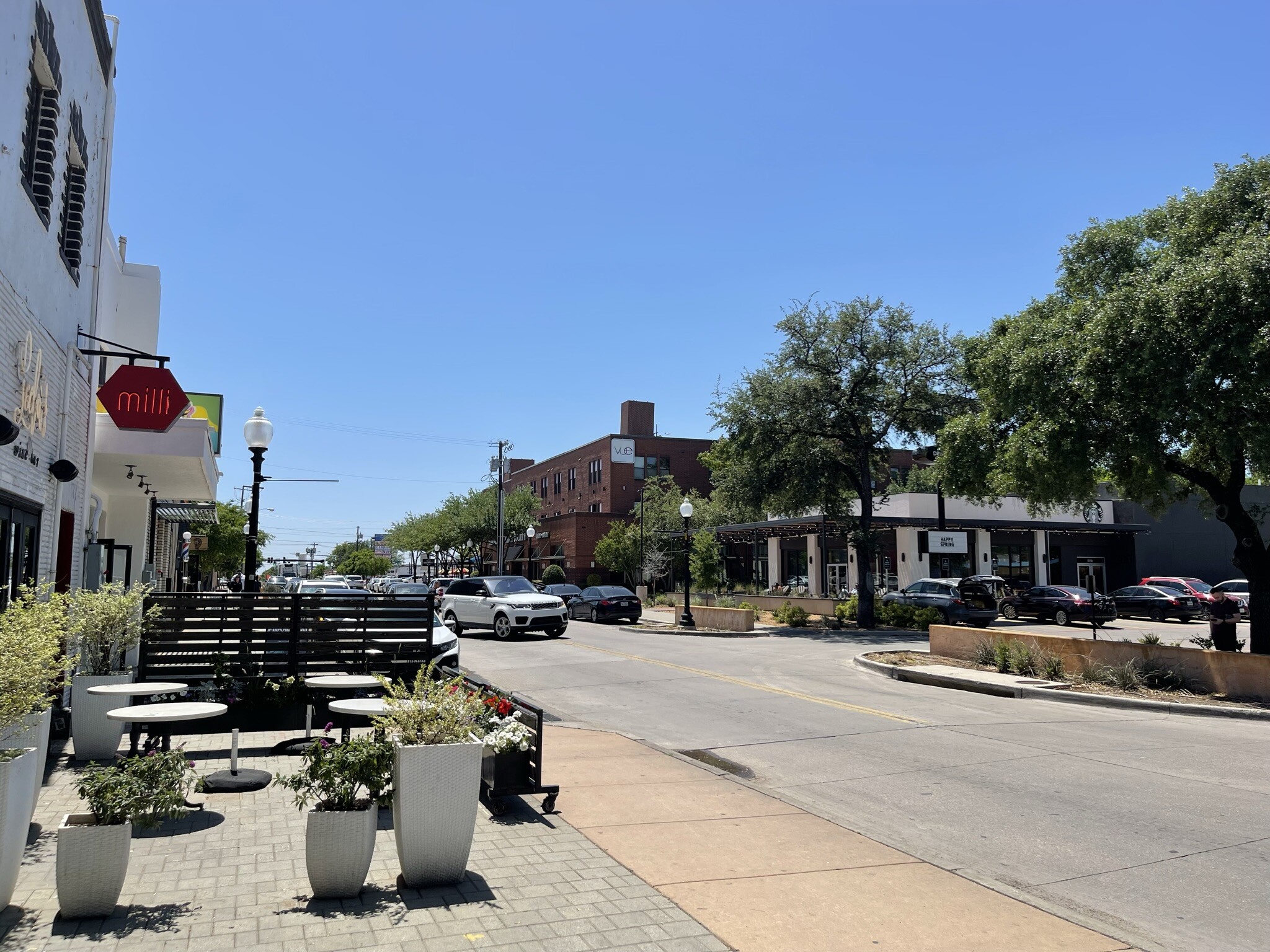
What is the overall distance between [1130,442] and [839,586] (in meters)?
31.5

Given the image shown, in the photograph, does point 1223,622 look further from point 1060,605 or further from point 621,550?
point 621,550

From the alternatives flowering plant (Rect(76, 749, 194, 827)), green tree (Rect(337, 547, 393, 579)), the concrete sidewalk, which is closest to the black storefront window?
flowering plant (Rect(76, 749, 194, 827))

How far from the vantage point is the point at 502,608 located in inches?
1042

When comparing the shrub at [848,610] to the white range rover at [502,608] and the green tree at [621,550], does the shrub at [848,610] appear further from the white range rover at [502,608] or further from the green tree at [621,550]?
the green tree at [621,550]

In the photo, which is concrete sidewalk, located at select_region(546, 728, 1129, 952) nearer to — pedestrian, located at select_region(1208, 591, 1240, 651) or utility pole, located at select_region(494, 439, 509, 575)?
pedestrian, located at select_region(1208, 591, 1240, 651)

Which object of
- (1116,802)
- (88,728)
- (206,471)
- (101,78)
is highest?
(101,78)

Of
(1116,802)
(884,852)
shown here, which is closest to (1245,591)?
(1116,802)

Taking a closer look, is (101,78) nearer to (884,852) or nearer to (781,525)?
(884,852)

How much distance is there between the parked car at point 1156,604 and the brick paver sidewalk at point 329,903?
35.7 metres

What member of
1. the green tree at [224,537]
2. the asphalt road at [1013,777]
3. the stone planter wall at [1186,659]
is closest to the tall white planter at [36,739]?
the asphalt road at [1013,777]

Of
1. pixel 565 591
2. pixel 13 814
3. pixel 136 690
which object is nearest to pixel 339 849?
pixel 13 814

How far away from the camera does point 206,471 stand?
17.3 m

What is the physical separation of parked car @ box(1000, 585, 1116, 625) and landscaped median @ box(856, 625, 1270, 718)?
1682cm

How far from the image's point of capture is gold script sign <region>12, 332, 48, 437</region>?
843 cm
